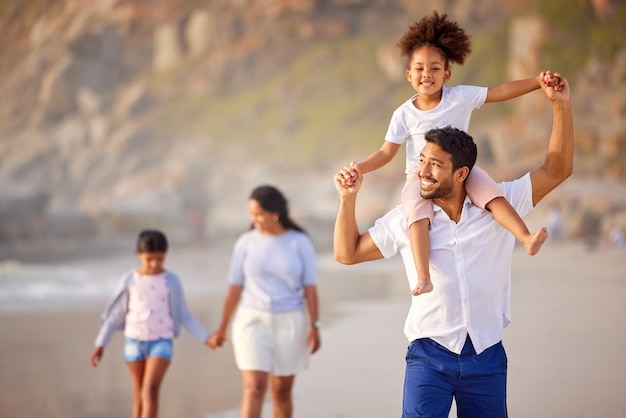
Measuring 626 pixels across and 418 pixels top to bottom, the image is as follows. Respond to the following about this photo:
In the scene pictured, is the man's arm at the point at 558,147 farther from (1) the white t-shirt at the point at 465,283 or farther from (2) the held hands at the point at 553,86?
(1) the white t-shirt at the point at 465,283

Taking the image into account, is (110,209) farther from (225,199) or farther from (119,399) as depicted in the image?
(119,399)

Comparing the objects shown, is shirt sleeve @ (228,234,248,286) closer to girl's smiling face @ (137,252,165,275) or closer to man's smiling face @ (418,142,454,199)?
girl's smiling face @ (137,252,165,275)

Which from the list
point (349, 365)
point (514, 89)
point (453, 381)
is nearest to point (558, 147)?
point (514, 89)

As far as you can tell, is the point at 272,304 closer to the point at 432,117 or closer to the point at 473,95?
the point at 432,117

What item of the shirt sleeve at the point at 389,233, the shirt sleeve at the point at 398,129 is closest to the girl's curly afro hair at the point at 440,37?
the shirt sleeve at the point at 398,129

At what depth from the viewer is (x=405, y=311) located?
1175cm

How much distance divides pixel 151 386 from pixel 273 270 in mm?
997

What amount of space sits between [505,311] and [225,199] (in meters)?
60.3

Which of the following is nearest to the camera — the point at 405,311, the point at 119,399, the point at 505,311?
the point at 505,311

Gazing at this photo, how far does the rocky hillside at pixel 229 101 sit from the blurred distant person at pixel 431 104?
116ft

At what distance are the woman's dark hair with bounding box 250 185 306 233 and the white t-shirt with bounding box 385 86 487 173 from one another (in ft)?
5.59

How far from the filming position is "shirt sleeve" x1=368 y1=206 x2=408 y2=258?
328cm

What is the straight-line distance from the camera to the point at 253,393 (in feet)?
16.8

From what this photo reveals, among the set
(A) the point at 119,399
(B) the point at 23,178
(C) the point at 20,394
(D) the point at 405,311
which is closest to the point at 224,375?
(A) the point at 119,399
